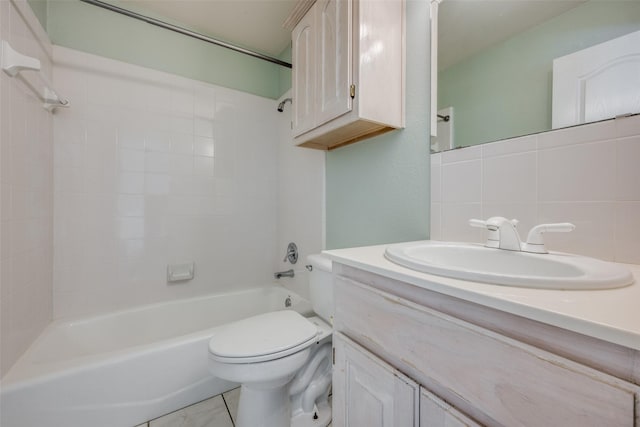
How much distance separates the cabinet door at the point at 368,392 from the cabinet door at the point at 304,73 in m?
0.95

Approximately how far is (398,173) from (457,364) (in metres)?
0.80

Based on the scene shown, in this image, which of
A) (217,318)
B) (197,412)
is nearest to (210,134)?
(217,318)

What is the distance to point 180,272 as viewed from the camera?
1.76m

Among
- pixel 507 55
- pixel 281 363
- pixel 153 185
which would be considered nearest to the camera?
pixel 507 55

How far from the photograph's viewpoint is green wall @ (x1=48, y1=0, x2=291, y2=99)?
1.46 m

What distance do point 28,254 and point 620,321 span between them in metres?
1.92

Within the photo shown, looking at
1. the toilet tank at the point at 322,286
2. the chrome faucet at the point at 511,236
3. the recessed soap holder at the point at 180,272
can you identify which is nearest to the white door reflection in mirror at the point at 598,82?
the chrome faucet at the point at 511,236

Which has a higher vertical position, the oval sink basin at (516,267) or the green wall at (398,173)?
the green wall at (398,173)

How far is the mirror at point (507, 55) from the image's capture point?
2.15ft

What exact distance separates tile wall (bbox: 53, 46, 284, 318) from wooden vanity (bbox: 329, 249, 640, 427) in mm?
1443

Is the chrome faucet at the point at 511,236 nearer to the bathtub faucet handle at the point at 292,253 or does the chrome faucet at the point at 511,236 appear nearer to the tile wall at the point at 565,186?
the tile wall at the point at 565,186

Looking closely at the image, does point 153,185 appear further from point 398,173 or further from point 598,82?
point 598,82

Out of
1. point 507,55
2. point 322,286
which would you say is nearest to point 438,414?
point 322,286

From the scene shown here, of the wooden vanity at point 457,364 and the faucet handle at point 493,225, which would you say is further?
the faucet handle at point 493,225
